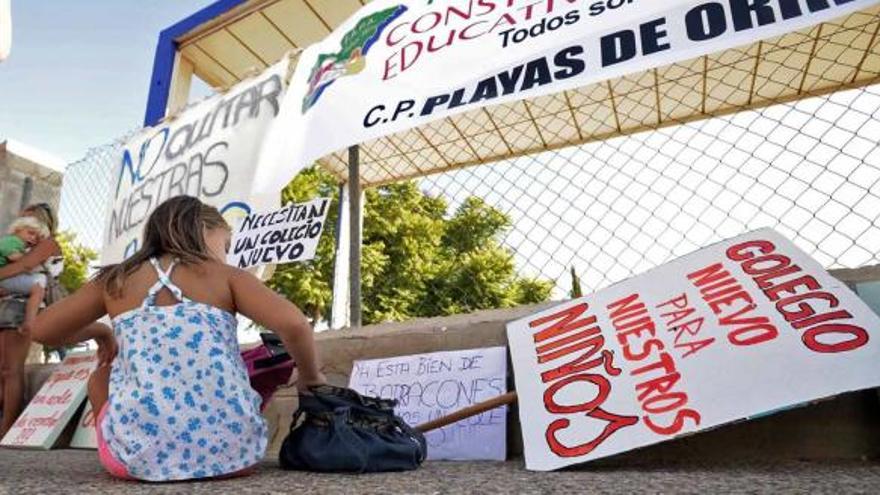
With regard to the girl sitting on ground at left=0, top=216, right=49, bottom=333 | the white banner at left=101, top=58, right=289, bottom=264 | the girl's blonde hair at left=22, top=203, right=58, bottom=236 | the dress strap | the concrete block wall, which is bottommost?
the dress strap

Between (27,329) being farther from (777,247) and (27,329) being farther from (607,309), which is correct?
(777,247)

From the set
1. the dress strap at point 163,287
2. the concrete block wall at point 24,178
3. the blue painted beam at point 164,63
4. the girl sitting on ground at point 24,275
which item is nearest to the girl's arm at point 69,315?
the dress strap at point 163,287

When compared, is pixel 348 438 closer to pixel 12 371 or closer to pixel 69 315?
pixel 69 315

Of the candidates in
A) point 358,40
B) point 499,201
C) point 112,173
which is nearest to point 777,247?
point 499,201

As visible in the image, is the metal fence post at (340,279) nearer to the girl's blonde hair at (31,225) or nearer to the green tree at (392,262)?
the girl's blonde hair at (31,225)

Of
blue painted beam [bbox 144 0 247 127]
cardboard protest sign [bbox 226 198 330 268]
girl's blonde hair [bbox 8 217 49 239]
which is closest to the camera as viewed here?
cardboard protest sign [bbox 226 198 330 268]

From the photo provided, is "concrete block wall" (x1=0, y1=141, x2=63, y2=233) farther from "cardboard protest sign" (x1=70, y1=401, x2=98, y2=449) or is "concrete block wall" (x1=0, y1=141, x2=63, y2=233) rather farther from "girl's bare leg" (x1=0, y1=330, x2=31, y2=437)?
"cardboard protest sign" (x1=70, y1=401, x2=98, y2=449)

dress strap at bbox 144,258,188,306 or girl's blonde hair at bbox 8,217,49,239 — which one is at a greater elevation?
girl's blonde hair at bbox 8,217,49,239

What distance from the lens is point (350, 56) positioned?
128 inches

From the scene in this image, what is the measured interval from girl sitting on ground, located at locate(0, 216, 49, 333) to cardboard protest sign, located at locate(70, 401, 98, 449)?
0.67 meters

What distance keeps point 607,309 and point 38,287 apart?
349 centimetres

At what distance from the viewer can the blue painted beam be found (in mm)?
Result: 4742

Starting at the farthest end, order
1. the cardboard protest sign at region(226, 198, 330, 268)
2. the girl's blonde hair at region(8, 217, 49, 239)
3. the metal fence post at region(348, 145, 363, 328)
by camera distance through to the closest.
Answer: the girl's blonde hair at region(8, 217, 49, 239)
the metal fence post at region(348, 145, 363, 328)
the cardboard protest sign at region(226, 198, 330, 268)

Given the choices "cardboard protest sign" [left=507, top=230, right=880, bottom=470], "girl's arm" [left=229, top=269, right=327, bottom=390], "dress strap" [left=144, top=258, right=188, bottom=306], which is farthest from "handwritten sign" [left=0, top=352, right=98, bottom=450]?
"cardboard protest sign" [left=507, top=230, right=880, bottom=470]
